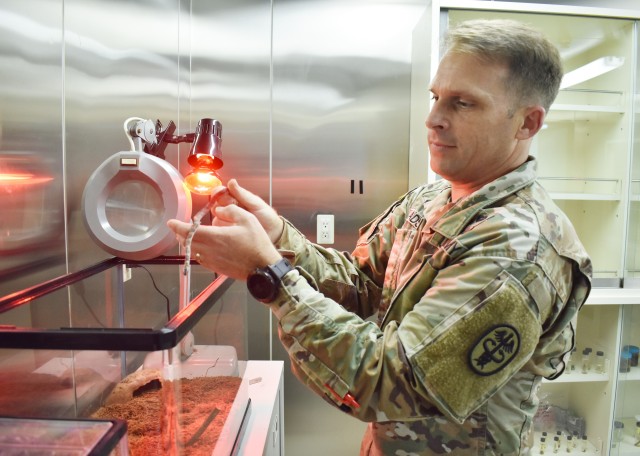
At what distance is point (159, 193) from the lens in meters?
1.04

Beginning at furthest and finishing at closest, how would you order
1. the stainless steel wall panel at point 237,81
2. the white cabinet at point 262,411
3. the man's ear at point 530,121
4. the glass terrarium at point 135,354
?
the stainless steel wall panel at point 237,81, the white cabinet at point 262,411, the man's ear at point 530,121, the glass terrarium at point 135,354

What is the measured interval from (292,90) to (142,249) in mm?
1398

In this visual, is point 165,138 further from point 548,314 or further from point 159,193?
point 548,314

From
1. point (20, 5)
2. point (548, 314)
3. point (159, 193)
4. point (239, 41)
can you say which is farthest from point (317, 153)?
point (548, 314)

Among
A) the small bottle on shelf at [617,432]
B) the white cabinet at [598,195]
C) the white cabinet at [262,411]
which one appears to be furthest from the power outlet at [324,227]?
the small bottle on shelf at [617,432]

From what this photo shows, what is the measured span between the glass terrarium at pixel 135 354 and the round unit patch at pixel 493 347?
0.46 metres

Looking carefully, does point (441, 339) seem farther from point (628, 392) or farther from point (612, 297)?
point (628, 392)

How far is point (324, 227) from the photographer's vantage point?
225 cm

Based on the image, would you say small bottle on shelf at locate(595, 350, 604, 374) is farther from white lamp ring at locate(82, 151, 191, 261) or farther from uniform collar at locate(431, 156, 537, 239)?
white lamp ring at locate(82, 151, 191, 261)

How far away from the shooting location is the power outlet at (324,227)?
88.7 inches

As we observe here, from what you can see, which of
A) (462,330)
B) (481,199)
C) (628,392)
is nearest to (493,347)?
(462,330)

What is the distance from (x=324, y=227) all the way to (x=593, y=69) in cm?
152

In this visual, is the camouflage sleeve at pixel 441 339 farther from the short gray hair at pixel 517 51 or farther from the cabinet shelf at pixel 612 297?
the cabinet shelf at pixel 612 297

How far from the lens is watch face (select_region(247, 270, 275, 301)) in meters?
0.77
